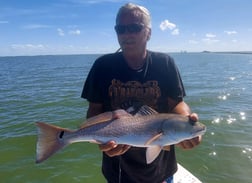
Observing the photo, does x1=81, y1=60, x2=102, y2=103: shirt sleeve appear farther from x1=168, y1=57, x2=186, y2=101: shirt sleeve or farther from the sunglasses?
x1=168, y1=57, x2=186, y2=101: shirt sleeve

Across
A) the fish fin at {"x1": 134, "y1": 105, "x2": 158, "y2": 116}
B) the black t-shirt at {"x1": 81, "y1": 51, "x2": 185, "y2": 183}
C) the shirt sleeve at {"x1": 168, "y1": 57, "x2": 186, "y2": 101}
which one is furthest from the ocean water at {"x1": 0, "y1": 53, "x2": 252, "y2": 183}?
the fish fin at {"x1": 134, "y1": 105, "x2": 158, "y2": 116}

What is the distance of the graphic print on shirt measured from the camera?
382 cm

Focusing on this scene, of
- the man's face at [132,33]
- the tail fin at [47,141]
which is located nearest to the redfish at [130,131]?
the tail fin at [47,141]

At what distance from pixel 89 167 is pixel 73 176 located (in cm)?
73

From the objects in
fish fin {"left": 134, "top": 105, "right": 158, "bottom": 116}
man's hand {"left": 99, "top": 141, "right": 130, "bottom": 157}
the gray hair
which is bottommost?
man's hand {"left": 99, "top": 141, "right": 130, "bottom": 157}

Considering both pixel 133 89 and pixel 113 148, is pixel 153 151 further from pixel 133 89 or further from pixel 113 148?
pixel 133 89

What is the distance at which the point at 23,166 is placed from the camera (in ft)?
31.9

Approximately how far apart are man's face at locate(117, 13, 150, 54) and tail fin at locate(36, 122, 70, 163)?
1330 mm

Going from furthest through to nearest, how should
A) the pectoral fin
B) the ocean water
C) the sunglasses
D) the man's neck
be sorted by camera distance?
the ocean water
the man's neck
the sunglasses
the pectoral fin

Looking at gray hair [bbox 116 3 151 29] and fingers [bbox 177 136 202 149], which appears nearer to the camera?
fingers [bbox 177 136 202 149]

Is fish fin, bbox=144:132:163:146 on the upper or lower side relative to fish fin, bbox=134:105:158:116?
lower

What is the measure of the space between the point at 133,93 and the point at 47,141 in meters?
1.20

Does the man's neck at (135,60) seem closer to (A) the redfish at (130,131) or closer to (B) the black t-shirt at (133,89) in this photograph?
(B) the black t-shirt at (133,89)

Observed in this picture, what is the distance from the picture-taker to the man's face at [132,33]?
3738 mm
